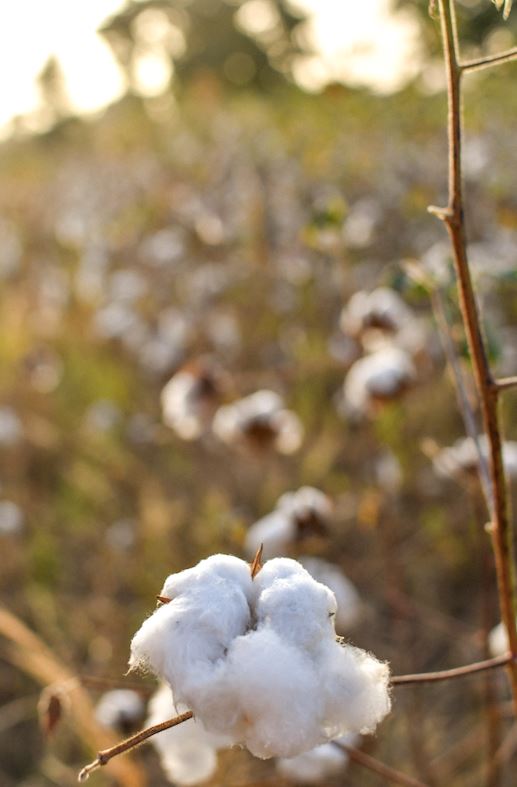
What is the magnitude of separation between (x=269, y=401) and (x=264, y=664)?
1533mm

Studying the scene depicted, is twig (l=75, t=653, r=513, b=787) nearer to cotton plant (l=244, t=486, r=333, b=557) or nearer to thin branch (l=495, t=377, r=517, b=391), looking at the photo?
thin branch (l=495, t=377, r=517, b=391)

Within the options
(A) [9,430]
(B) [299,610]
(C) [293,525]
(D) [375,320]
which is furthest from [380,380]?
(A) [9,430]

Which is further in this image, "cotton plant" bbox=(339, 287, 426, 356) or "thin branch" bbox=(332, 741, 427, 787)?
"cotton plant" bbox=(339, 287, 426, 356)

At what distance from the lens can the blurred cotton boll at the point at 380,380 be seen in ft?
5.76

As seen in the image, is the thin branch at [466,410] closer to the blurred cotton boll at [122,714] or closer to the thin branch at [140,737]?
the thin branch at [140,737]

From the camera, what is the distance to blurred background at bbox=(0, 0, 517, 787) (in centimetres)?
164

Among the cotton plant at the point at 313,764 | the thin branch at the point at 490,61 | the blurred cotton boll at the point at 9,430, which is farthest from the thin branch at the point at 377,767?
the blurred cotton boll at the point at 9,430

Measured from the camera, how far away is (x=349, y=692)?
0.46 m

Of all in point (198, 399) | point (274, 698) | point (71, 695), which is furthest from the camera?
point (198, 399)

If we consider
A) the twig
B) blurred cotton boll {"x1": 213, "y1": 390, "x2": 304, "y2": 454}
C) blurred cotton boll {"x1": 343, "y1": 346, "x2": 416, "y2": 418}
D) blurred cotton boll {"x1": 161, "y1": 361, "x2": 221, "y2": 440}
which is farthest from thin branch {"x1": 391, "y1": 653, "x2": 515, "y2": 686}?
blurred cotton boll {"x1": 161, "y1": 361, "x2": 221, "y2": 440}

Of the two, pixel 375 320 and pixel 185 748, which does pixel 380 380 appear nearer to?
pixel 375 320

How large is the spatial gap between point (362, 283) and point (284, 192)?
1535 millimetres

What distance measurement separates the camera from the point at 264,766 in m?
1.83

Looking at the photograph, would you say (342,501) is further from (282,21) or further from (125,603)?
(282,21)
